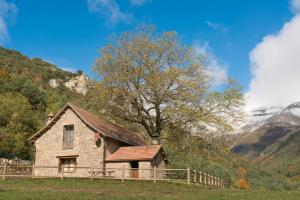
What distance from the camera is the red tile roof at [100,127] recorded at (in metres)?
36.9

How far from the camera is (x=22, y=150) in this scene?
5862 centimetres

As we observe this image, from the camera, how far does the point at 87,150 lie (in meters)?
36.7

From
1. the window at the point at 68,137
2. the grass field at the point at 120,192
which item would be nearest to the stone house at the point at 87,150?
the window at the point at 68,137

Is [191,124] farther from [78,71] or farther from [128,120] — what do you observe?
[78,71]

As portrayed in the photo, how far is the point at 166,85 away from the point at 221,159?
360 inches

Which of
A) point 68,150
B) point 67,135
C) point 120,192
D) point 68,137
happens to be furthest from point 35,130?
point 120,192

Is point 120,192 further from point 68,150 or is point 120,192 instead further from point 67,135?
point 67,135

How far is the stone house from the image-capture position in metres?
34.9

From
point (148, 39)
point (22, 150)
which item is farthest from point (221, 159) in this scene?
point (22, 150)

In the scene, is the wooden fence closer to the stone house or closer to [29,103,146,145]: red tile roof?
the stone house

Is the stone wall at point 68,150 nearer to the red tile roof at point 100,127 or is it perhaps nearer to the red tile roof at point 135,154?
the red tile roof at point 100,127

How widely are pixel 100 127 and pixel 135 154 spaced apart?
4911mm

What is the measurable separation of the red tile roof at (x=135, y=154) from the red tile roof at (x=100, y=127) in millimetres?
1852

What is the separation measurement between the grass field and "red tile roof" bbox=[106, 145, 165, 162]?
5.19 m
